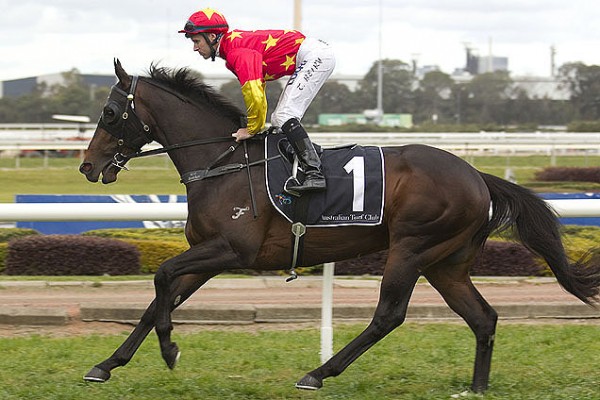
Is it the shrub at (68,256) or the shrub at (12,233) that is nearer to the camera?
the shrub at (68,256)

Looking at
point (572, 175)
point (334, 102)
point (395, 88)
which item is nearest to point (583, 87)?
point (395, 88)

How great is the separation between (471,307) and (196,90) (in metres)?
1.75

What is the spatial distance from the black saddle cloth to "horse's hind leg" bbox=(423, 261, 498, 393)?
0.49m

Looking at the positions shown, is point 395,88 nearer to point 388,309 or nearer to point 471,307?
point 471,307

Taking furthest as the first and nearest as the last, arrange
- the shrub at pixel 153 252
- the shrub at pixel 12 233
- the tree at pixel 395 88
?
the tree at pixel 395 88
the shrub at pixel 12 233
the shrub at pixel 153 252

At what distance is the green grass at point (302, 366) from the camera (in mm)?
4609

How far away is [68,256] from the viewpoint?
8.41 meters

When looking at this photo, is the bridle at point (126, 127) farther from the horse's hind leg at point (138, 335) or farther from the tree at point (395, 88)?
the tree at point (395, 88)

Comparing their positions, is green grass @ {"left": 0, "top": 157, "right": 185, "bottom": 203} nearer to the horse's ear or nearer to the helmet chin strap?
the horse's ear

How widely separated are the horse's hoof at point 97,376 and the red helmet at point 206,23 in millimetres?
1657

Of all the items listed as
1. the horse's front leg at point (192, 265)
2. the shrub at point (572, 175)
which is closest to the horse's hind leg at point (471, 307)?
the horse's front leg at point (192, 265)

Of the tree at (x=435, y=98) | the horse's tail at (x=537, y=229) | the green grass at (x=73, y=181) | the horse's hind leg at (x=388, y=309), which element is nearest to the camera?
the horse's hind leg at (x=388, y=309)

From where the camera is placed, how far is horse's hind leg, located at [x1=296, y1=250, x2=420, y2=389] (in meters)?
4.70

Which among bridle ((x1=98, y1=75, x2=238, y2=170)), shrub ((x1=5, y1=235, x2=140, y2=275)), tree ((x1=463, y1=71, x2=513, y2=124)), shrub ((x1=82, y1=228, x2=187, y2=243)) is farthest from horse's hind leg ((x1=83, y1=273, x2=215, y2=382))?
tree ((x1=463, y1=71, x2=513, y2=124))
